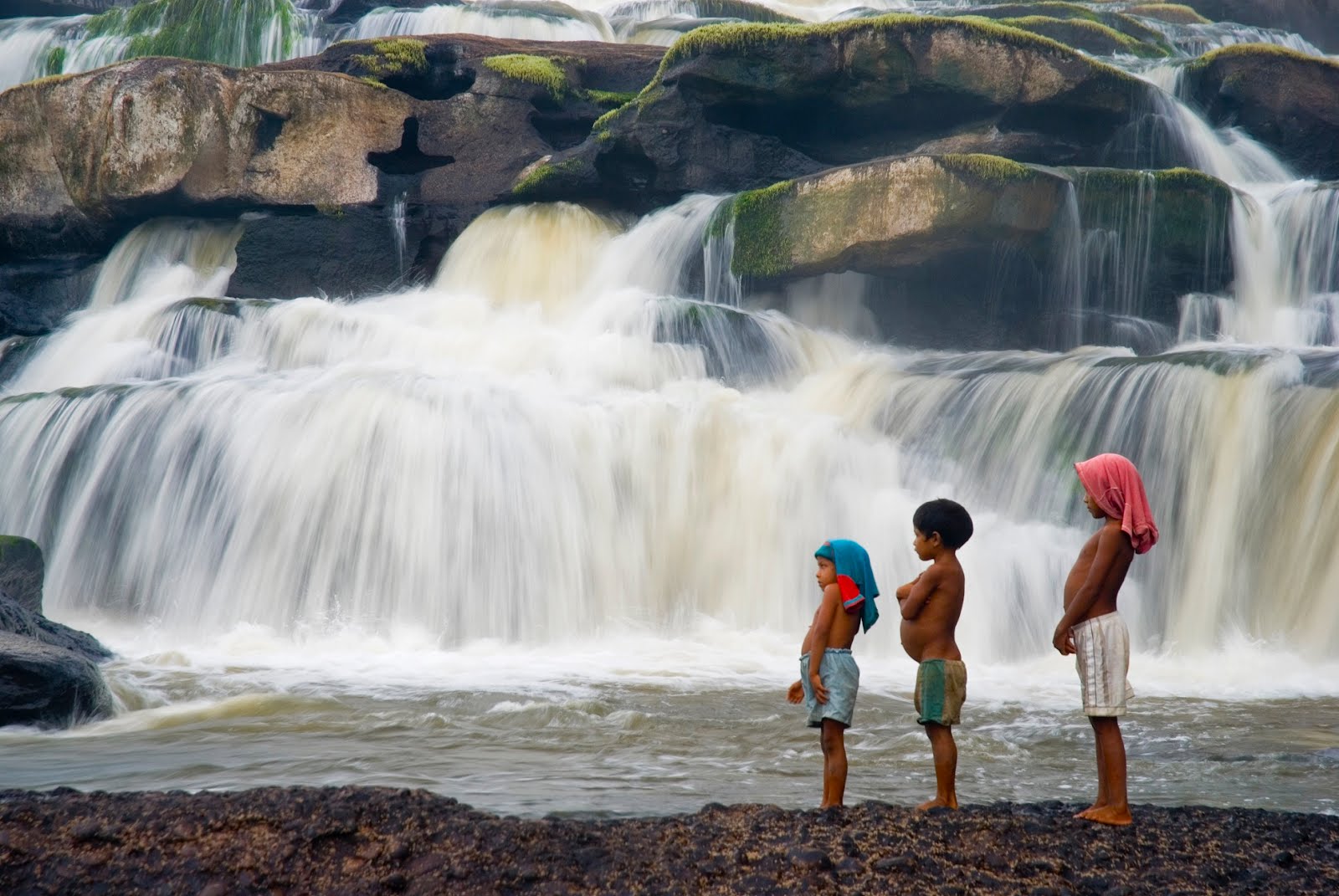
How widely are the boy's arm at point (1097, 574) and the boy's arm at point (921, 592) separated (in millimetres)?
463

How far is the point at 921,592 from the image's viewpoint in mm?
4625

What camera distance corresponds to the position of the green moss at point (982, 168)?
46.4ft

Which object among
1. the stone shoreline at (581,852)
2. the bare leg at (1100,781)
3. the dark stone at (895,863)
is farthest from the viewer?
the bare leg at (1100,781)

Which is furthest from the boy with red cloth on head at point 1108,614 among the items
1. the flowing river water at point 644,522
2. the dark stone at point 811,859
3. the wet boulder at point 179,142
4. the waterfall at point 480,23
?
the waterfall at point 480,23

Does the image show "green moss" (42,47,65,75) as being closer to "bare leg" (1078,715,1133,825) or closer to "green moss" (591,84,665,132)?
"green moss" (591,84,665,132)

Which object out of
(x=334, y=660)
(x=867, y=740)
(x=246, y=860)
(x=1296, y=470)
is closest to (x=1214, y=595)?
(x=1296, y=470)

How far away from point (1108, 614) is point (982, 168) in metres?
10.6

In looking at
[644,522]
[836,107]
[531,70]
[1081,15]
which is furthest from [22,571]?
[1081,15]

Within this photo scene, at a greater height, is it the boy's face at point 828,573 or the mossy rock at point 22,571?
the boy's face at point 828,573

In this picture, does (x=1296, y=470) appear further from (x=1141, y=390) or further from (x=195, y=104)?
(x=195, y=104)

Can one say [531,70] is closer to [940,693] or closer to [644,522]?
[644,522]

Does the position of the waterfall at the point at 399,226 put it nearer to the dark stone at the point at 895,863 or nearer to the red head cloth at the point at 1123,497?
the red head cloth at the point at 1123,497

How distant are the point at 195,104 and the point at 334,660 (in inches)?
423

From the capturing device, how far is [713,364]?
554 inches
